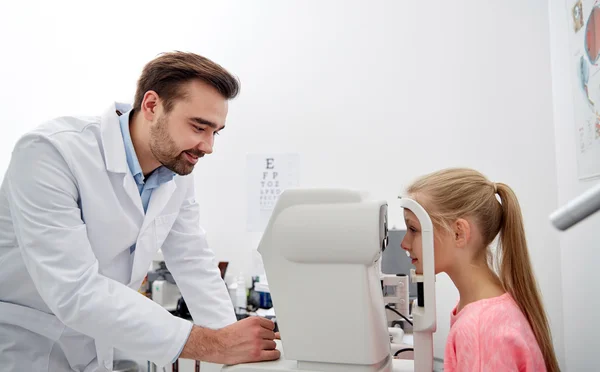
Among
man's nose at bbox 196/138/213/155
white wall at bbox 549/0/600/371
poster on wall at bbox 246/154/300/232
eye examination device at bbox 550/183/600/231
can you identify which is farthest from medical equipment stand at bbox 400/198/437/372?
poster on wall at bbox 246/154/300/232

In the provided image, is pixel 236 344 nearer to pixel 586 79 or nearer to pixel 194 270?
pixel 194 270

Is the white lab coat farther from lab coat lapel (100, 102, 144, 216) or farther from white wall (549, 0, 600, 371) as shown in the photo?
white wall (549, 0, 600, 371)

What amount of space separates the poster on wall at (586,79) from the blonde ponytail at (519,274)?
0.40 meters

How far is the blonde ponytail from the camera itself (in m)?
1.00

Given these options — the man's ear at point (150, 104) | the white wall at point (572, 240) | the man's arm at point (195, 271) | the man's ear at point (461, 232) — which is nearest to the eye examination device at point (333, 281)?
the man's ear at point (461, 232)

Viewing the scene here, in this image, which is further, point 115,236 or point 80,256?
point 115,236

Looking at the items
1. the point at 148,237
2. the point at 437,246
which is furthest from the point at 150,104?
the point at 437,246

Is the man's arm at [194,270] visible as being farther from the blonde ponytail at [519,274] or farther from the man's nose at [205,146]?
the blonde ponytail at [519,274]

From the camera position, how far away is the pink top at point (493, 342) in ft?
2.92

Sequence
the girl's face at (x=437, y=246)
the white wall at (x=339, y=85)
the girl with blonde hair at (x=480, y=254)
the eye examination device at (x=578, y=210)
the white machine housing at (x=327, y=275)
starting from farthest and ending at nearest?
the white wall at (x=339, y=85) → the girl's face at (x=437, y=246) → the girl with blonde hair at (x=480, y=254) → the white machine housing at (x=327, y=275) → the eye examination device at (x=578, y=210)

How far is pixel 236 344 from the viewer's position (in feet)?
3.10

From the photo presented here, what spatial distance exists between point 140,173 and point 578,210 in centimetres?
112

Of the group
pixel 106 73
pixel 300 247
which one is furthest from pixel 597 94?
pixel 106 73

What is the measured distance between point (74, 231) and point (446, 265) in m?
0.89
